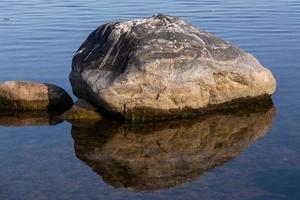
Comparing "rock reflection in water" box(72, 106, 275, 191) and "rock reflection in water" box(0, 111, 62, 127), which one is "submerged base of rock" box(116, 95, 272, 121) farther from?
"rock reflection in water" box(0, 111, 62, 127)

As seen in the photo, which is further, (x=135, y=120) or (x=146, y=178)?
(x=135, y=120)

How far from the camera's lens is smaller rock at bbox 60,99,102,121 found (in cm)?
1355

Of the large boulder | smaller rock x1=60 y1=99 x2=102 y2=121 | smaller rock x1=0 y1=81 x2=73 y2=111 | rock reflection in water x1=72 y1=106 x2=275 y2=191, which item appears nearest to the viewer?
rock reflection in water x1=72 y1=106 x2=275 y2=191

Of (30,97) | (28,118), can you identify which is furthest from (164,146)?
(30,97)

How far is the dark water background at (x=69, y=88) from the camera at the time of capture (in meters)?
9.70

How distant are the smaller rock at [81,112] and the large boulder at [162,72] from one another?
19cm

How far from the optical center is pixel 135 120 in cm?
1320

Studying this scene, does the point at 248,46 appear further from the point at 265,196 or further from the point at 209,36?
the point at 265,196

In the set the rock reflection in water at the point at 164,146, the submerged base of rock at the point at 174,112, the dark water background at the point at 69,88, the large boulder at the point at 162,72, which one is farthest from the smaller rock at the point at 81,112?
the submerged base of rock at the point at 174,112

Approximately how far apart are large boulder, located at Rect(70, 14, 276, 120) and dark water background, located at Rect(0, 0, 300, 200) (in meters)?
1.14

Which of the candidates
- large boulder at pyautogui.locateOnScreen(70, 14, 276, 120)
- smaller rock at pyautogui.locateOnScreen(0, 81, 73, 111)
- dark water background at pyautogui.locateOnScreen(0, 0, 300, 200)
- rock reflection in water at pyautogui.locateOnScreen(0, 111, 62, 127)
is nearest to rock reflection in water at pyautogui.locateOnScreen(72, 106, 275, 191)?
dark water background at pyautogui.locateOnScreen(0, 0, 300, 200)

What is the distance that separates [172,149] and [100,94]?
248 centimetres

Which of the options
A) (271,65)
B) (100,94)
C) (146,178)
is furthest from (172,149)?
(271,65)

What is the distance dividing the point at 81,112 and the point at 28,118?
4.45 ft
